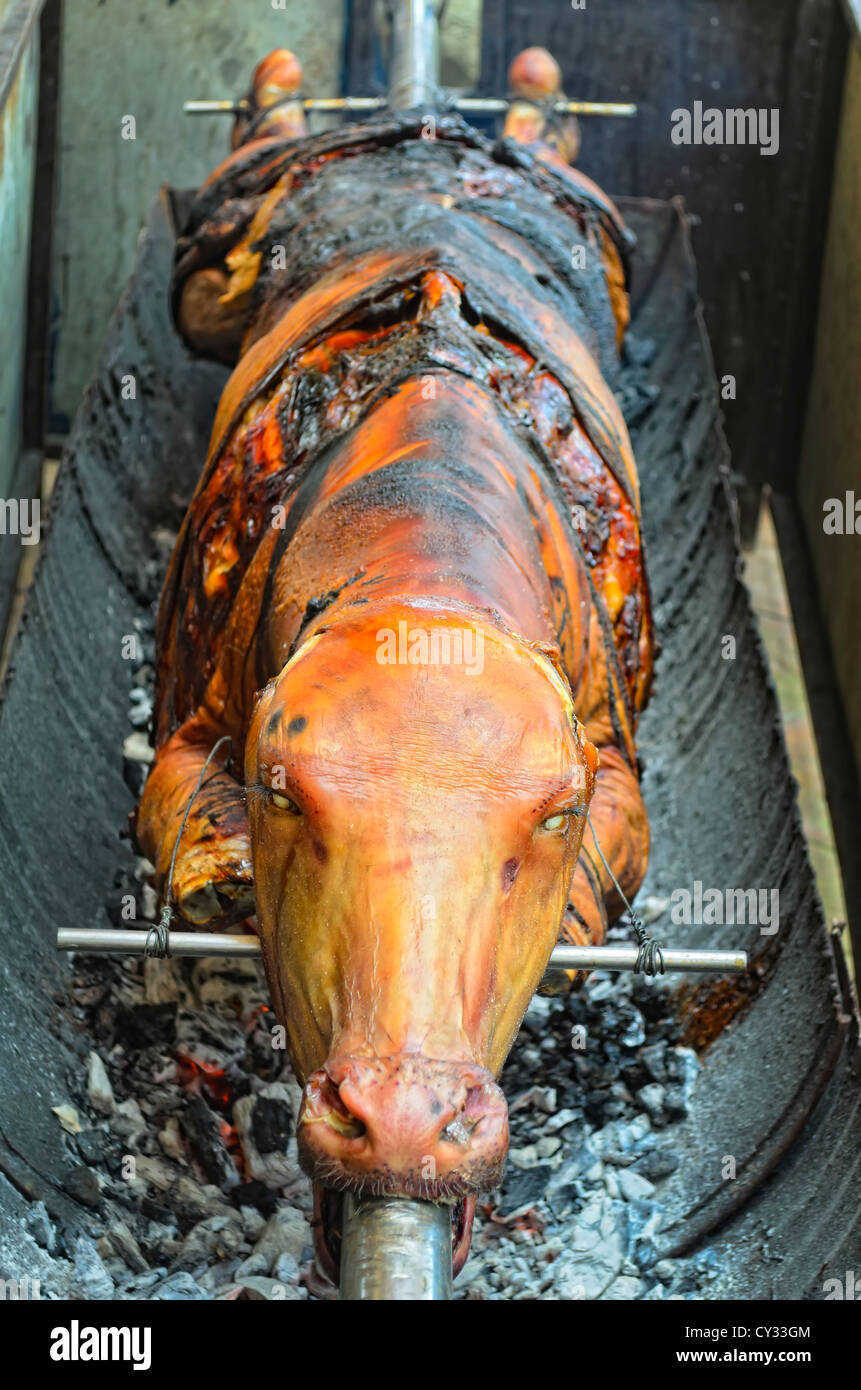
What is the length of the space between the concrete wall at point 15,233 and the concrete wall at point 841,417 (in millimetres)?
2769

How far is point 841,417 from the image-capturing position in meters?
5.52

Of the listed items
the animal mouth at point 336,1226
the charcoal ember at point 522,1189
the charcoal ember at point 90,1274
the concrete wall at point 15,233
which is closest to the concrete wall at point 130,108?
the concrete wall at point 15,233

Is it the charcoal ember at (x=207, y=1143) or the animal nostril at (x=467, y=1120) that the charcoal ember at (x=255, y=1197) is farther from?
the animal nostril at (x=467, y=1120)

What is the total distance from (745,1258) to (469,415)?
1.64 meters

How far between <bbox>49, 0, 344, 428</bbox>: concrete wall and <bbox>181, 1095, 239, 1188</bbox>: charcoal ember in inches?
162

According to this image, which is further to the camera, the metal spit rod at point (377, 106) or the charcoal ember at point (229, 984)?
the metal spit rod at point (377, 106)

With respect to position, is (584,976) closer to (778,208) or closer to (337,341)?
(337,341)

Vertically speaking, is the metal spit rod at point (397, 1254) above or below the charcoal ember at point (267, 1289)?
above

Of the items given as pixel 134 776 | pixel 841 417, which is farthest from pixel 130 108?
pixel 134 776

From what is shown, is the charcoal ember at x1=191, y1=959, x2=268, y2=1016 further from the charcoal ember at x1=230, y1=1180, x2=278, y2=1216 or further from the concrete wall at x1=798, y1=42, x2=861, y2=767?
the concrete wall at x1=798, y1=42, x2=861, y2=767

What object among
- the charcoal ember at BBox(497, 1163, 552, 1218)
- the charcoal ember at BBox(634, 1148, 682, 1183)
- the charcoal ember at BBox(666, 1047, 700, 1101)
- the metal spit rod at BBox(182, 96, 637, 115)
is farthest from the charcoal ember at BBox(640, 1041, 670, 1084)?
the metal spit rod at BBox(182, 96, 637, 115)

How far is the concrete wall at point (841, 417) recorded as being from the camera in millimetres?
5098

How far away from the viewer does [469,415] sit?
310 cm

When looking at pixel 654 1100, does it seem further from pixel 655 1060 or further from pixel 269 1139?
pixel 269 1139
